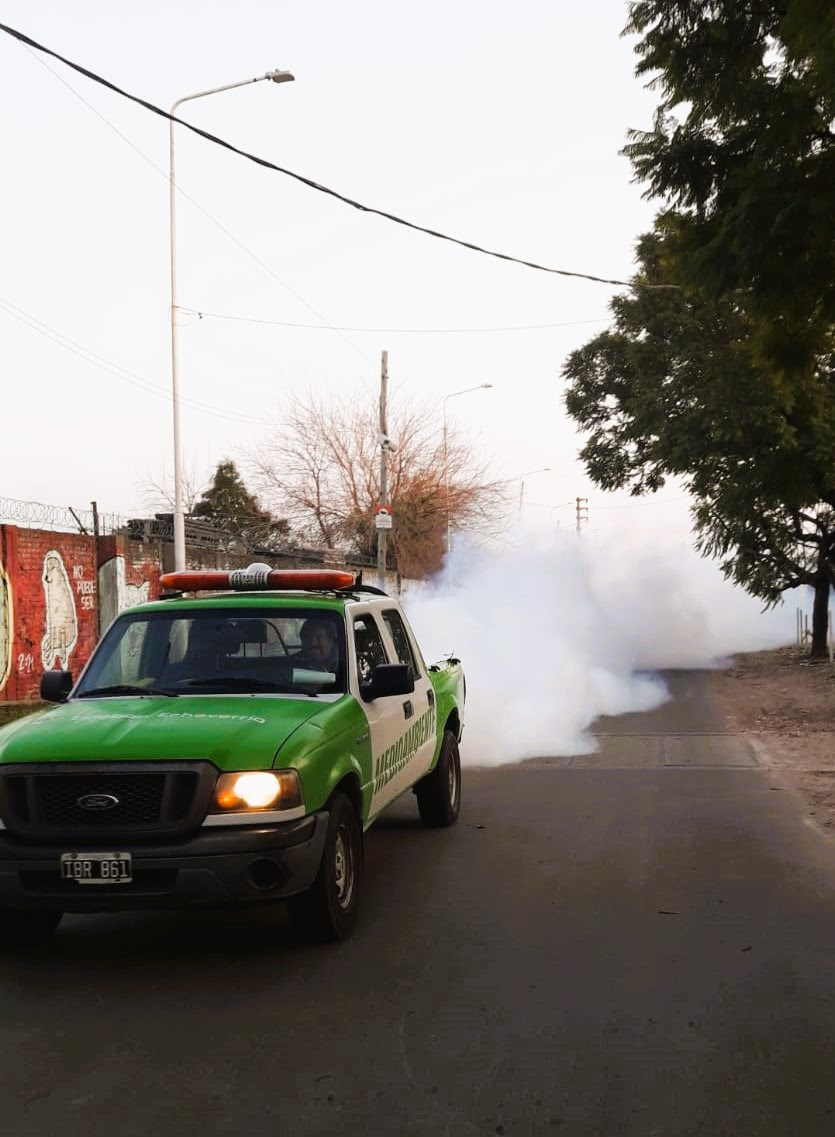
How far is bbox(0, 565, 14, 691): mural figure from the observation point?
18344 millimetres

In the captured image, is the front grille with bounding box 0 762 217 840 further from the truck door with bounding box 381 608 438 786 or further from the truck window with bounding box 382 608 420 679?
the truck window with bounding box 382 608 420 679

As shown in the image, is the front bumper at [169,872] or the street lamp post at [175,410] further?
the street lamp post at [175,410]

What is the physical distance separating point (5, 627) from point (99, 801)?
539 inches

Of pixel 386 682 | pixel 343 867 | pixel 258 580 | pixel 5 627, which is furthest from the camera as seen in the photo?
pixel 5 627

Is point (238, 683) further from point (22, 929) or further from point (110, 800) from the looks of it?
point (22, 929)

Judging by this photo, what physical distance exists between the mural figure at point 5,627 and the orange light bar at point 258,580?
11.1 meters

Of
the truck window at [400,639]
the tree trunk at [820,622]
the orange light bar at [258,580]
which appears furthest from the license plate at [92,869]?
→ the tree trunk at [820,622]

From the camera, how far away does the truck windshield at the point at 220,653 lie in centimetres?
704

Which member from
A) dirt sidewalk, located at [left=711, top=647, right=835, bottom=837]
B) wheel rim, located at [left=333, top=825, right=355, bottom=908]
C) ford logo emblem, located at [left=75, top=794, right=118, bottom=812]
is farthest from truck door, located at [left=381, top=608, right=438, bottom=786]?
dirt sidewalk, located at [left=711, top=647, right=835, bottom=837]

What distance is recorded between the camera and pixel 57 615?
2031 cm

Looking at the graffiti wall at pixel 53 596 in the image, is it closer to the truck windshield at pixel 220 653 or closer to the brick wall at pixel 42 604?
the brick wall at pixel 42 604

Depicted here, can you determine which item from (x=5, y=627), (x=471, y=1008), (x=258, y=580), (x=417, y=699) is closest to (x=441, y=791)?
(x=417, y=699)

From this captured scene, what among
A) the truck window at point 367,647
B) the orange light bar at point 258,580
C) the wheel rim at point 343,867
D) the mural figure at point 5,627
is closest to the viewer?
the wheel rim at point 343,867

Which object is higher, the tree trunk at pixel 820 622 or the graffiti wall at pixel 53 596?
the graffiti wall at pixel 53 596
